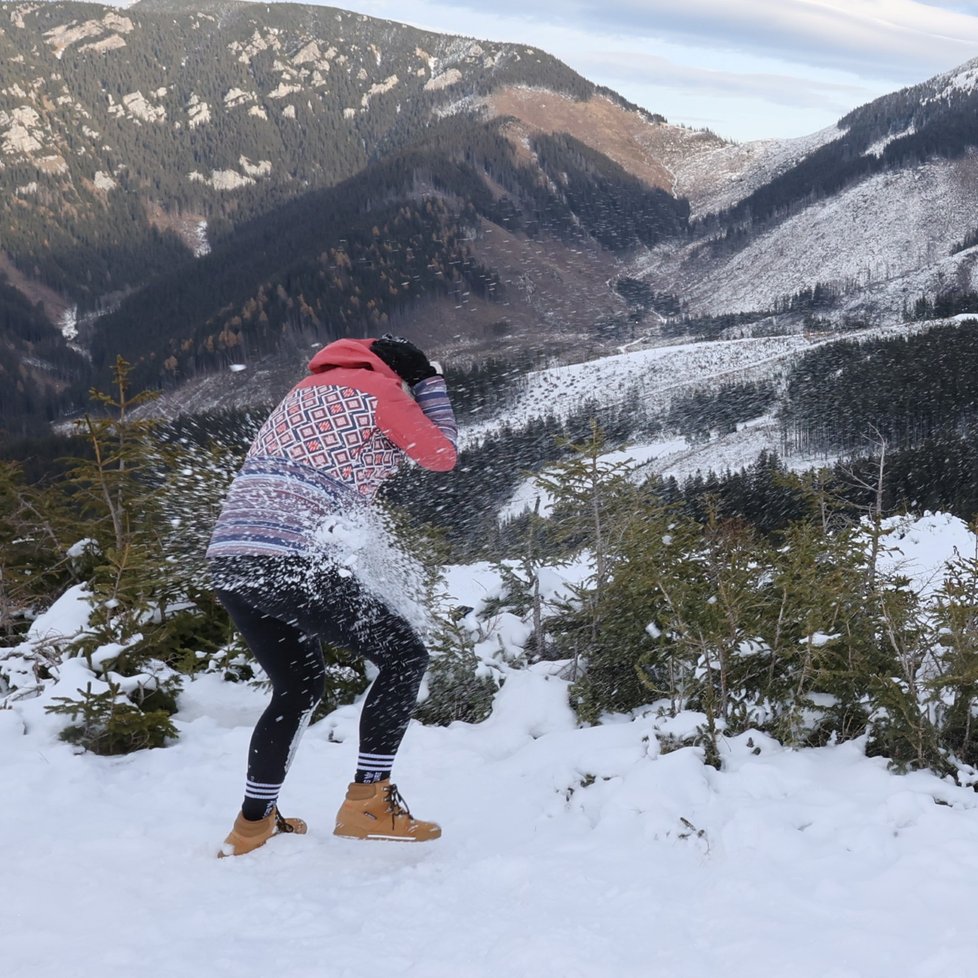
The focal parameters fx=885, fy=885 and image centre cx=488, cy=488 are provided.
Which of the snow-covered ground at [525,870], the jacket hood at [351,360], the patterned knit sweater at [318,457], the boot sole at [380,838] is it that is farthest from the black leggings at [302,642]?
the jacket hood at [351,360]

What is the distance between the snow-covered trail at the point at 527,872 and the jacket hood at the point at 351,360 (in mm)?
1952

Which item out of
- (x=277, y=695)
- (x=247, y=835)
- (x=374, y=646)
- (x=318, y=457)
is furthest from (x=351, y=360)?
(x=247, y=835)

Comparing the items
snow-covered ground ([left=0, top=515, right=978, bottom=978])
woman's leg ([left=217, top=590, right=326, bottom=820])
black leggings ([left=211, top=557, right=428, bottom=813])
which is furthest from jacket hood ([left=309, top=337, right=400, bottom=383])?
snow-covered ground ([left=0, top=515, right=978, bottom=978])

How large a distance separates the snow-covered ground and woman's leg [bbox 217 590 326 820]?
0.26 metres

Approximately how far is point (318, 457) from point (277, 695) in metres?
0.99

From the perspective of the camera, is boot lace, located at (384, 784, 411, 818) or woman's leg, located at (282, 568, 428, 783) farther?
boot lace, located at (384, 784, 411, 818)

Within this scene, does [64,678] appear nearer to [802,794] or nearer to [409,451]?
[409,451]

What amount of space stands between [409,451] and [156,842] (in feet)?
6.48

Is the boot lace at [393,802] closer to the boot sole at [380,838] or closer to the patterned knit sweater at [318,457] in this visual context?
the boot sole at [380,838]

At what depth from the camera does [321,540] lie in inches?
131

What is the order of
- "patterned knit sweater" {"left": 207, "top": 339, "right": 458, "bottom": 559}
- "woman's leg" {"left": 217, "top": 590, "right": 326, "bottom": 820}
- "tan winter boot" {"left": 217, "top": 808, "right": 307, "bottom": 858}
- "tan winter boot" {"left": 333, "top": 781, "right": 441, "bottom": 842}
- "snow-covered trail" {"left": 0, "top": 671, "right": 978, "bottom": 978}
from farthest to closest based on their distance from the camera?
"tan winter boot" {"left": 333, "top": 781, "right": 441, "bottom": 842}, "tan winter boot" {"left": 217, "top": 808, "right": 307, "bottom": 858}, "woman's leg" {"left": 217, "top": 590, "right": 326, "bottom": 820}, "patterned knit sweater" {"left": 207, "top": 339, "right": 458, "bottom": 559}, "snow-covered trail" {"left": 0, "top": 671, "right": 978, "bottom": 978}

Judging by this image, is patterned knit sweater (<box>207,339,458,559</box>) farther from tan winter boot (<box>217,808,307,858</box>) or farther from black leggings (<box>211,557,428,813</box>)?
tan winter boot (<box>217,808,307,858</box>)

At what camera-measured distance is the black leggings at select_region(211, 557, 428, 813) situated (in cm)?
331

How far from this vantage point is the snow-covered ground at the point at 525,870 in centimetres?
274
